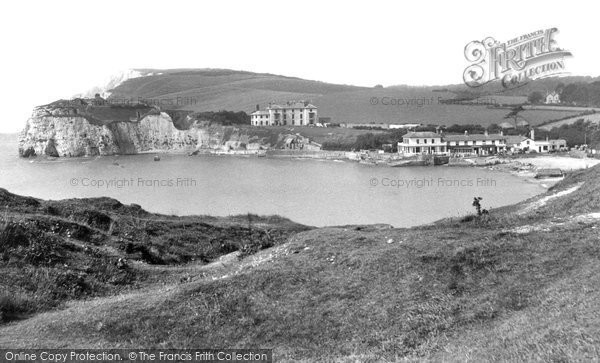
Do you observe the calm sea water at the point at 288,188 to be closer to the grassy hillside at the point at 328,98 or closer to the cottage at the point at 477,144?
the cottage at the point at 477,144

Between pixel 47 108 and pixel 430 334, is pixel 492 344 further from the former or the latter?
pixel 47 108

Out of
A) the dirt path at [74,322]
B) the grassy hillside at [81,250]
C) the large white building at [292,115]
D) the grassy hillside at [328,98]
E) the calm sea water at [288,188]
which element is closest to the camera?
the dirt path at [74,322]

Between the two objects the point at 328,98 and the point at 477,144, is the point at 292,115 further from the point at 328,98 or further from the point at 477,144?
the point at 477,144

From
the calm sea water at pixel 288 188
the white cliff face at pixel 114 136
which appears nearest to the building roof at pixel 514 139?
the calm sea water at pixel 288 188

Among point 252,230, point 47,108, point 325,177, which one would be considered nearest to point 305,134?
point 325,177

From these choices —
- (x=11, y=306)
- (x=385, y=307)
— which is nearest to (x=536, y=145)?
(x=385, y=307)

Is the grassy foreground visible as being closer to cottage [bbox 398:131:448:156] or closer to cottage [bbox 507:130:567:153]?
cottage [bbox 398:131:448:156]

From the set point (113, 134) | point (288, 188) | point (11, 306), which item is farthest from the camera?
point (113, 134)

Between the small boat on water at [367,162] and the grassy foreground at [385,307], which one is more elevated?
the grassy foreground at [385,307]
